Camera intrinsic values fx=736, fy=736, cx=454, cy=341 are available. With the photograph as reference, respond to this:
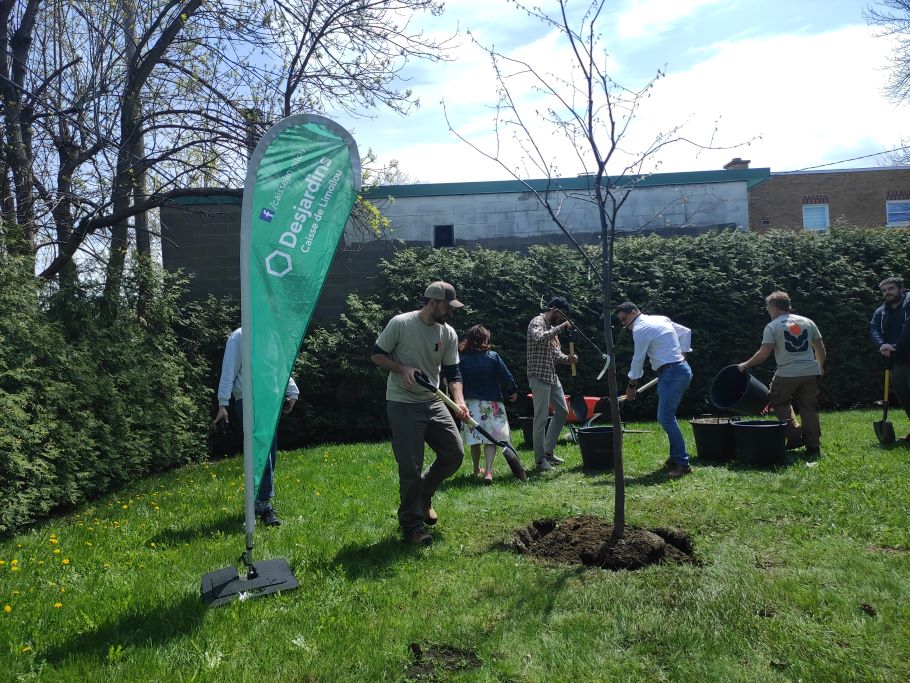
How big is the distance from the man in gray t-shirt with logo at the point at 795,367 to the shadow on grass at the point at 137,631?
245 inches

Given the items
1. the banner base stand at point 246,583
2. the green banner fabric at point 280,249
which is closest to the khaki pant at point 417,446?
the banner base stand at point 246,583

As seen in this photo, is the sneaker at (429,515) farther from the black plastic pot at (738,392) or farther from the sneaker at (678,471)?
the black plastic pot at (738,392)

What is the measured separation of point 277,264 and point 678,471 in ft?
15.9

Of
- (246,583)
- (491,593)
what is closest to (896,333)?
(491,593)

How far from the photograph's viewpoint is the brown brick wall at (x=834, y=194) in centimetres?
2809

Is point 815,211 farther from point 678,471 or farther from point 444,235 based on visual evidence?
point 678,471

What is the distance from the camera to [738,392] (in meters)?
8.93

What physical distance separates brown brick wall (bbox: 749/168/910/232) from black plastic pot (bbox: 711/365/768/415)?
2120 cm

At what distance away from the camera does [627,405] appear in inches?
513

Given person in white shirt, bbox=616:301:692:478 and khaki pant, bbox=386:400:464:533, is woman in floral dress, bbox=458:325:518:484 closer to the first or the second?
person in white shirt, bbox=616:301:692:478

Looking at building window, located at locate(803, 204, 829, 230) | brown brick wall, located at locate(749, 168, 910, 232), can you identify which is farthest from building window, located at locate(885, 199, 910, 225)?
building window, located at locate(803, 204, 829, 230)

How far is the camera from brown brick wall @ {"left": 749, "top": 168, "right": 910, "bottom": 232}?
2809 centimetres

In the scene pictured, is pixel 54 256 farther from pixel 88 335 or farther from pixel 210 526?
pixel 210 526

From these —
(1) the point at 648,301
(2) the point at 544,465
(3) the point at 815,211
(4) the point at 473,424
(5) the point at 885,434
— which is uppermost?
(3) the point at 815,211
